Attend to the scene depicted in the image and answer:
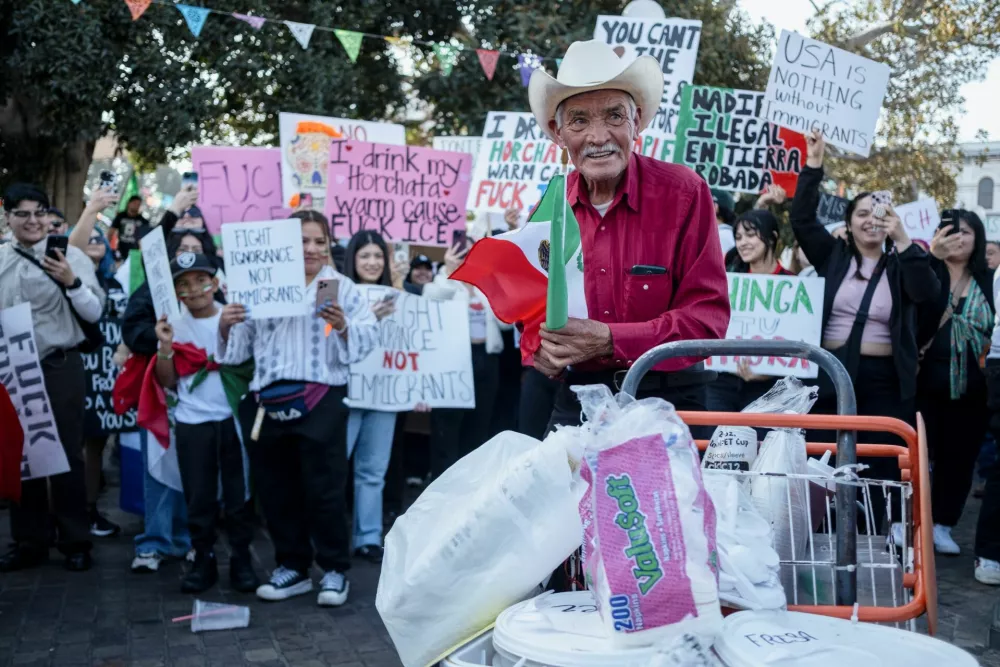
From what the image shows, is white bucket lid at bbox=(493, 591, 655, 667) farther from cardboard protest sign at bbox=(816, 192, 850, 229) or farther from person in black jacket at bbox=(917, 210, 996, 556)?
cardboard protest sign at bbox=(816, 192, 850, 229)

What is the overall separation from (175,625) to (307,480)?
95 centimetres

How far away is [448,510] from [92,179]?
47.1 feet

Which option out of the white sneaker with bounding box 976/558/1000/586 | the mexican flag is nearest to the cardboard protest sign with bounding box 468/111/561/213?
the white sneaker with bounding box 976/558/1000/586

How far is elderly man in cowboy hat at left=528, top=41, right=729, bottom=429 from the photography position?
294 cm

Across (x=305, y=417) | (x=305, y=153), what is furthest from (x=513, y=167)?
(x=305, y=417)

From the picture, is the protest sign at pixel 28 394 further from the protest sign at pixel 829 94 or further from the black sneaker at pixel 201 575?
the protest sign at pixel 829 94

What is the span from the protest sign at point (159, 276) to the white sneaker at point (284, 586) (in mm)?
1499

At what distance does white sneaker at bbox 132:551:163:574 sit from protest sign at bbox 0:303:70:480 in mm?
669

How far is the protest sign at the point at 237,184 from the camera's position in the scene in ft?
25.1

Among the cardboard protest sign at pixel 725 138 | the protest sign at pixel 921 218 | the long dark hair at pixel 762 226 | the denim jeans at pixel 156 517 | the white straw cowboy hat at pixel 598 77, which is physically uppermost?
the cardboard protest sign at pixel 725 138

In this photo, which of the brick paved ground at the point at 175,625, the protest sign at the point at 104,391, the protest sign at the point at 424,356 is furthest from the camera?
the protest sign at the point at 424,356

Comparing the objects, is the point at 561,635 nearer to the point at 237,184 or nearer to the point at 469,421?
the point at 237,184

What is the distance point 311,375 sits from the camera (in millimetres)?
5488

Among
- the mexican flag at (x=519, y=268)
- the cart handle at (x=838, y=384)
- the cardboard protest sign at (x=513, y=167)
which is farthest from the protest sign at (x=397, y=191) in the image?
the cart handle at (x=838, y=384)
